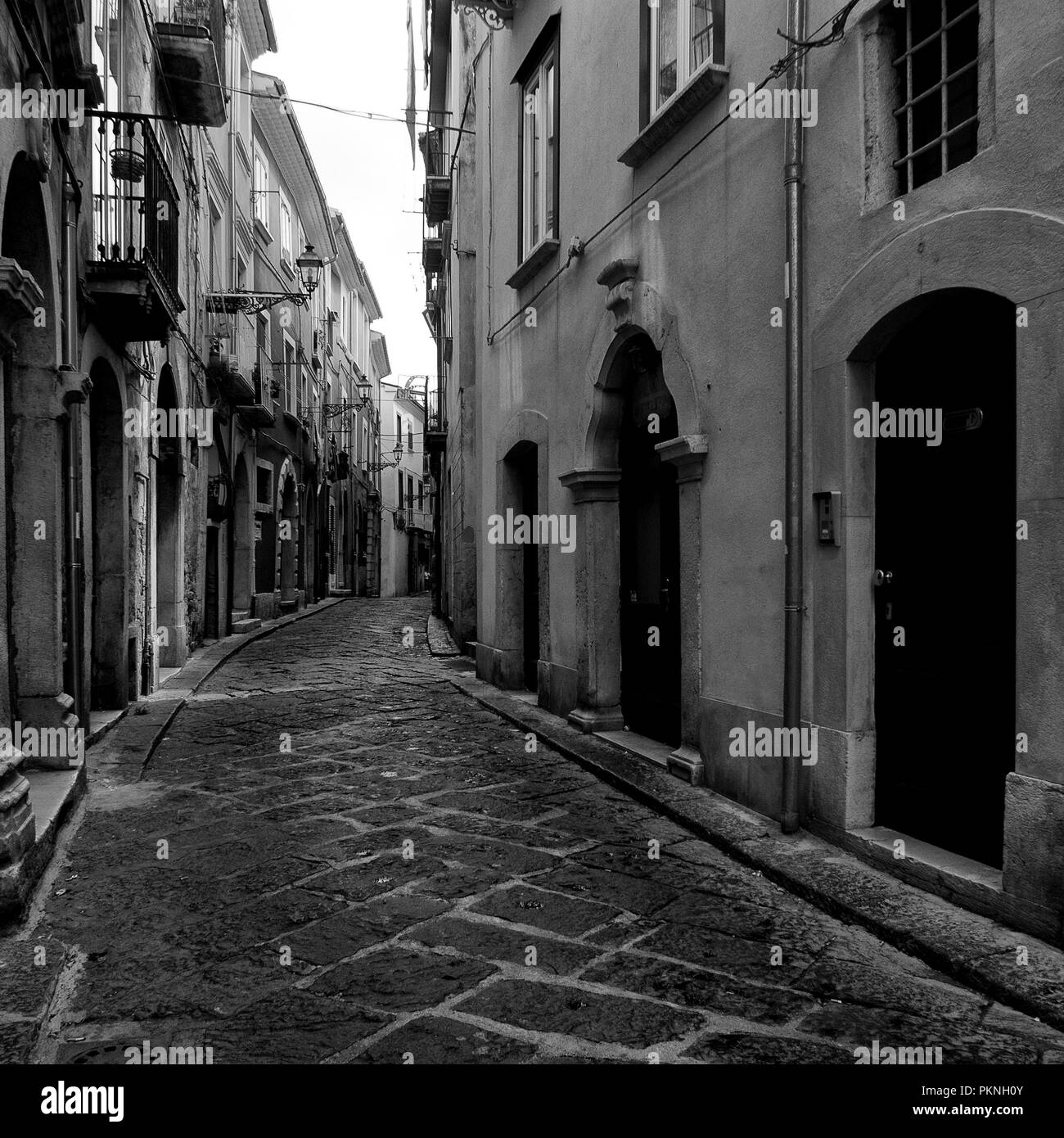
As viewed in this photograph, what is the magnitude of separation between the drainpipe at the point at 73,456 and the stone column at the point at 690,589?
12.4ft

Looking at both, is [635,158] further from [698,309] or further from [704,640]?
[704,640]

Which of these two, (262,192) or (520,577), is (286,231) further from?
(520,577)

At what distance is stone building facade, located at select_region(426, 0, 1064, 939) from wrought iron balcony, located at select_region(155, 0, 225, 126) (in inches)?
203

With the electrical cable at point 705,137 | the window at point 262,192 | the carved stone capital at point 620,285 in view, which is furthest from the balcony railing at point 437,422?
the carved stone capital at point 620,285

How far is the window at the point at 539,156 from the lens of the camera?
9.19 meters

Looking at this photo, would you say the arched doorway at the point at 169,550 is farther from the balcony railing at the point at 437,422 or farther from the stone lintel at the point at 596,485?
the balcony railing at the point at 437,422

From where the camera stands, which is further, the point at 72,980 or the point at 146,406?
the point at 146,406

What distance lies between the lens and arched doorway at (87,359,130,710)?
8.76 meters

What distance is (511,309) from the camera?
35.1 ft

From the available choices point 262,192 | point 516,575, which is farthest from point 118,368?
point 262,192

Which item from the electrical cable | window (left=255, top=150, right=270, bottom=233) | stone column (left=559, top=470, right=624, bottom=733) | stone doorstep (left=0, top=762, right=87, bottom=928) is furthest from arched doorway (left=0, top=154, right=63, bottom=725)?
window (left=255, top=150, right=270, bottom=233)

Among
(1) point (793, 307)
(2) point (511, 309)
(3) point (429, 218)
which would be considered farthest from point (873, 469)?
(3) point (429, 218)

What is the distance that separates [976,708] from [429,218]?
1965cm

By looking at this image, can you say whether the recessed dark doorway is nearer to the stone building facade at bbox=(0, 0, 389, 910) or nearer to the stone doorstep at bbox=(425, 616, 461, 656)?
the stone building facade at bbox=(0, 0, 389, 910)
